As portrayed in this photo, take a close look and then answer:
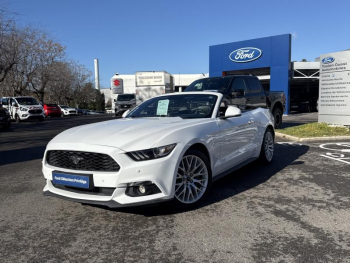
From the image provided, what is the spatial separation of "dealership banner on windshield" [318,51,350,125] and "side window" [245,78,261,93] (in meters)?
3.70

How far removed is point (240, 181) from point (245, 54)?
73.5ft

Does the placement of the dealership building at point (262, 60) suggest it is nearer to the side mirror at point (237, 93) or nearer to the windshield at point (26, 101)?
the windshield at point (26, 101)

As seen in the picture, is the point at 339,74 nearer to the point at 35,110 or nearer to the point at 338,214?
the point at 338,214

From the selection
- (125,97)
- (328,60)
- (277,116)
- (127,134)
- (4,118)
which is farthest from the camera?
(125,97)

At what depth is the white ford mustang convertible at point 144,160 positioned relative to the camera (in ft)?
10.2

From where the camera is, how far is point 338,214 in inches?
136

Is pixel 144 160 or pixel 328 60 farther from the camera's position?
pixel 328 60

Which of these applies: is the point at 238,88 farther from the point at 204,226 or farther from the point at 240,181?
the point at 204,226

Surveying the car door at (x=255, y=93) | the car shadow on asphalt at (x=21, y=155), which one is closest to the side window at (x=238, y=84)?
the car door at (x=255, y=93)

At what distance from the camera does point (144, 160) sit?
10.3 feet

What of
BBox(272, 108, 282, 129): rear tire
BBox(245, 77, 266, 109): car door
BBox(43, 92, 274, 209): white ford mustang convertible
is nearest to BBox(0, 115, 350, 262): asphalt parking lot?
BBox(43, 92, 274, 209): white ford mustang convertible

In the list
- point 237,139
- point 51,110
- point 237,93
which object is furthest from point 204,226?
point 51,110

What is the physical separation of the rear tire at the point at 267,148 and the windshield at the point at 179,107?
1.72 m

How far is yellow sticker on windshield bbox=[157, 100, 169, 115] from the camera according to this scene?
4.72 meters
